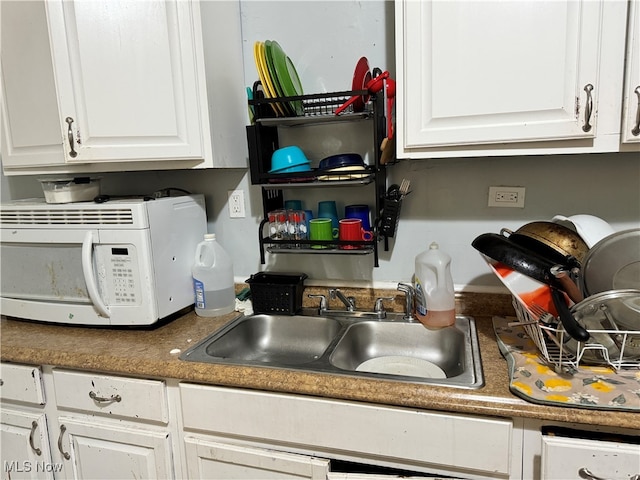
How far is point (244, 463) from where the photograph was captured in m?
1.14

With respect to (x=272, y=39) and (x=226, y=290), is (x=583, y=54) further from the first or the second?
(x=226, y=290)

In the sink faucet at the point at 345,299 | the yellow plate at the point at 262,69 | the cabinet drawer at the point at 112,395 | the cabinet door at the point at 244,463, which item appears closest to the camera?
the cabinet door at the point at 244,463

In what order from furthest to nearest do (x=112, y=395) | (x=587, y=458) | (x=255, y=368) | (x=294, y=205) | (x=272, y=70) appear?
(x=294, y=205) < (x=272, y=70) < (x=112, y=395) < (x=255, y=368) < (x=587, y=458)

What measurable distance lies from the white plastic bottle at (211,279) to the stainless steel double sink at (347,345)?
11 centimetres

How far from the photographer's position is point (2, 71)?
5.12ft

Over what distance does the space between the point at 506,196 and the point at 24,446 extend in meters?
1.81

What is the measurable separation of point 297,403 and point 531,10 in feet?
3.75

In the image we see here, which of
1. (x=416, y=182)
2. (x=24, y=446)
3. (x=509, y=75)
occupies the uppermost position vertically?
(x=509, y=75)

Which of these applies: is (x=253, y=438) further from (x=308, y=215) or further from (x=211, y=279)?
(x=308, y=215)

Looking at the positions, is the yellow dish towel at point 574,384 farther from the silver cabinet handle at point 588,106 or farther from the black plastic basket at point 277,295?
the black plastic basket at point 277,295

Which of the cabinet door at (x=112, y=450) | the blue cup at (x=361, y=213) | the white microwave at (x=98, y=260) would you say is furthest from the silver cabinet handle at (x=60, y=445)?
the blue cup at (x=361, y=213)

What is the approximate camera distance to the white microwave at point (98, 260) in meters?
1.38

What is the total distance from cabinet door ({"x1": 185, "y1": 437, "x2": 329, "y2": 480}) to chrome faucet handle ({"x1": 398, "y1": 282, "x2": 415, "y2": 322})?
566 millimetres

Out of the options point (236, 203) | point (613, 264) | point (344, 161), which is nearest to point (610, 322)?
point (613, 264)
